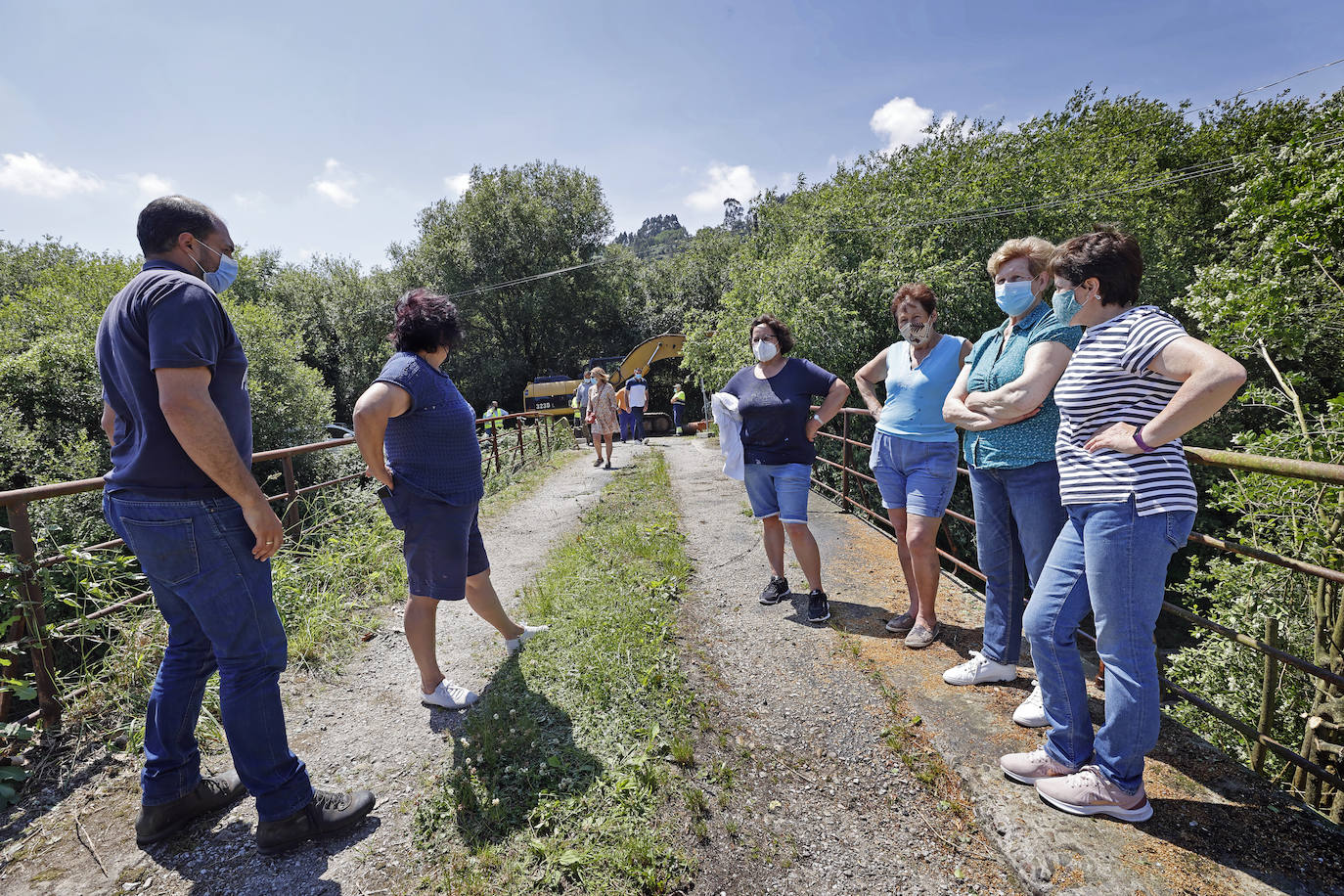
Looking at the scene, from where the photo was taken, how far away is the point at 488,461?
9.87 meters

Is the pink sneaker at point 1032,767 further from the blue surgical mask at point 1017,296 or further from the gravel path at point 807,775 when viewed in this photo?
the blue surgical mask at point 1017,296

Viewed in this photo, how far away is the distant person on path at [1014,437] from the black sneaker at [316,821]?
8.27 ft

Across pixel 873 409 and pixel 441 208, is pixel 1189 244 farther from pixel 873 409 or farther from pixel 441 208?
pixel 441 208

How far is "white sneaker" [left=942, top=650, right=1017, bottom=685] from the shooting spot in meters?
2.72

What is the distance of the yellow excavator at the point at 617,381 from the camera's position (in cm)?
2045

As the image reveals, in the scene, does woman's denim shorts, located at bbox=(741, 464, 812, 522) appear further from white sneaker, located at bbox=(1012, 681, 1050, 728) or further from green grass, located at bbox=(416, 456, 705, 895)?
white sneaker, located at bbox=(1012, 681, 1050, 728)

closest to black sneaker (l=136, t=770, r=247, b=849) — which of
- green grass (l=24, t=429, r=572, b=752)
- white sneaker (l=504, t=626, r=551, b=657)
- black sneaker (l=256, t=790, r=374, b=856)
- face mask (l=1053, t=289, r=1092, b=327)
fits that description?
black sneaker (l=256, t=790, r=374, b=856)

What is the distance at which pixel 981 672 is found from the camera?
273cm

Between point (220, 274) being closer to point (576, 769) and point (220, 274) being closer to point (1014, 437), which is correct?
point (576, 769)

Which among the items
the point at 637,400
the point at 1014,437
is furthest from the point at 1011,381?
the point at 637,400

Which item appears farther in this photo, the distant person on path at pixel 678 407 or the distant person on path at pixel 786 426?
the distant person on path at pixel 678 407

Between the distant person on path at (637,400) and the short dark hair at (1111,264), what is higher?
the short dark hair at (1111,264)

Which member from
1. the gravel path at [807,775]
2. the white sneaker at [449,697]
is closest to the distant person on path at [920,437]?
the gravel path at [807,775]

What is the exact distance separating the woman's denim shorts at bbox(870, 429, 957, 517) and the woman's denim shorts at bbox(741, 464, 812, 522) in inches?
19.6
